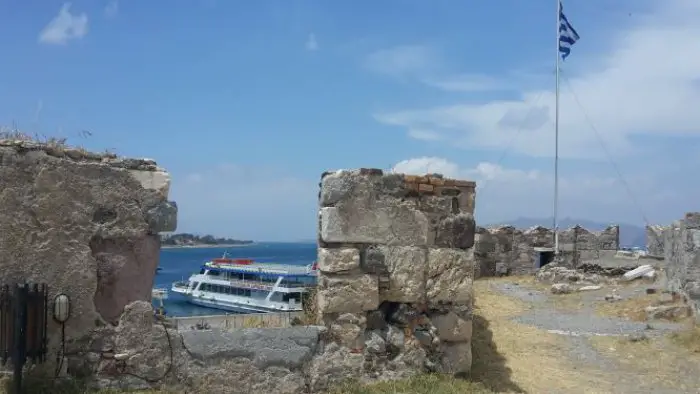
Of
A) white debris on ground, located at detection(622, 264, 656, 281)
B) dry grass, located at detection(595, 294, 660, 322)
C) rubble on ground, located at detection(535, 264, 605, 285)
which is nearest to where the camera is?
dry grass, located at detection(595, 294, 660, 322)

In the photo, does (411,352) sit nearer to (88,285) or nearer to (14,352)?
(88,285)

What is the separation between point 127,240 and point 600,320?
886 centimetres

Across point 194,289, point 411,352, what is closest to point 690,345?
point 411,352

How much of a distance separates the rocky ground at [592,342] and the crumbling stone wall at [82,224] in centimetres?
406

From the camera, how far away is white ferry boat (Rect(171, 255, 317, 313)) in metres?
26.5

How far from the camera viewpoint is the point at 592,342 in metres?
9.73

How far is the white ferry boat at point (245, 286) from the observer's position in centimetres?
2650

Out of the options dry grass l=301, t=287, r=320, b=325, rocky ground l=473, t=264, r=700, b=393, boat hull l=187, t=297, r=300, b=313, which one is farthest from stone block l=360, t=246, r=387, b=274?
boat hull l=187, t=297, r=300, b=313

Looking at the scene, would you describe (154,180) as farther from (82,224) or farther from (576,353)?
(576,353)

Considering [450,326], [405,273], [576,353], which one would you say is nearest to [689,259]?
[576,353]

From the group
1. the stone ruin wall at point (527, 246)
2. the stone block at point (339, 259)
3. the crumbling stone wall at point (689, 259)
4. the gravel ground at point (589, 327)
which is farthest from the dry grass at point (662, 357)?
the stone ruin wall at point (527, 246)

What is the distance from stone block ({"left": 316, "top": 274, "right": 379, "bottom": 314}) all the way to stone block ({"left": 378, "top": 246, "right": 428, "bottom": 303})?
19 cm

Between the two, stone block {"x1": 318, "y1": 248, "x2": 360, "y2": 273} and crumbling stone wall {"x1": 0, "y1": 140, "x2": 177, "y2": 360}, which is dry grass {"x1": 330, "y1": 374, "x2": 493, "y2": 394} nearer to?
stone block {"x1": 318, "y1": 248, "x2": 360, "y2": 273}

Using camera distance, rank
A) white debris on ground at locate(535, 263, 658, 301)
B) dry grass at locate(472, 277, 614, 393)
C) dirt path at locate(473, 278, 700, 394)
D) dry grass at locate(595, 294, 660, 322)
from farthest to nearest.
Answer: white debris on ground at locate(535, 263, 658, 301)
dry grass at locate(595, 294, 660, 322)
dirt path at locate(473, 278, 700, 394)
dry grass at locate(472, 277, 614, 393)
